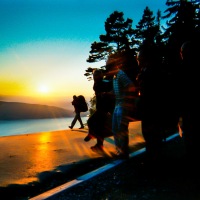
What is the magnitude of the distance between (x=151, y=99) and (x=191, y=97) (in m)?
0.70

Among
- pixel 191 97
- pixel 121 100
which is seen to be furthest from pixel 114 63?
pixel 191 97

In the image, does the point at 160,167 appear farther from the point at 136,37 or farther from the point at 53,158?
the point at 136,37

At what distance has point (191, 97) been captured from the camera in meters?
4.23

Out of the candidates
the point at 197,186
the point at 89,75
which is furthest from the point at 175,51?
the point at 197,186

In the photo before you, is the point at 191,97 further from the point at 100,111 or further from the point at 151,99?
the point at 100,111

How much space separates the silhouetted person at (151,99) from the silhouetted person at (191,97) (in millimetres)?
417

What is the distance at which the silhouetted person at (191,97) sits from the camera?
4.21 metres

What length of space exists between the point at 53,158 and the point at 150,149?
8.41ft

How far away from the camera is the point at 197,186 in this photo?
3711mm

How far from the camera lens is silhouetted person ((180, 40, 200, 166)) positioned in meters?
4.21

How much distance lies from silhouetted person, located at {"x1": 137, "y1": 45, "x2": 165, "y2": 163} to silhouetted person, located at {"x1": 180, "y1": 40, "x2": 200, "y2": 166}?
1.37 ft

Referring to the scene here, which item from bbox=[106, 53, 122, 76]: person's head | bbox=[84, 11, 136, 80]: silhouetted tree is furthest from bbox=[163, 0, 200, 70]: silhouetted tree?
bbox=[106, 53, 122, 76]: person's head

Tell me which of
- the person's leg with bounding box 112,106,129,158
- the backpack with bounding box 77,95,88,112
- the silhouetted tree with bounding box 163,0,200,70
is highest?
the silhouetted tree with bounding box 163,0,200,70

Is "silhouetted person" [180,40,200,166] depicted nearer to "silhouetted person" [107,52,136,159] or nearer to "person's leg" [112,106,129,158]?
"silhouetted person" [107,52,136,159]
